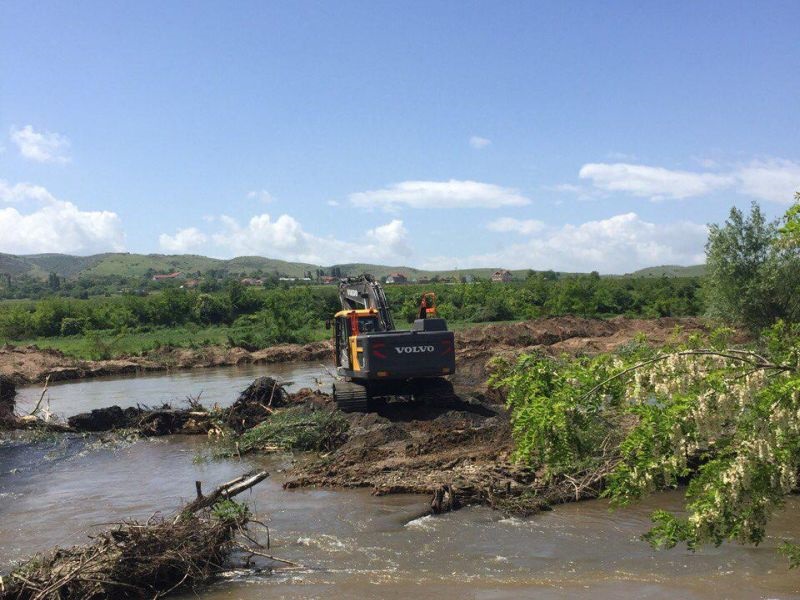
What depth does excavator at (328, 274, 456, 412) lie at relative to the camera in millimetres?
18547

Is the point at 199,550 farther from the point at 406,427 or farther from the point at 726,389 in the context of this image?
the point at 406,427

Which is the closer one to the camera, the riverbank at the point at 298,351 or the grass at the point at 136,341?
the riverbank at the point at 298,351

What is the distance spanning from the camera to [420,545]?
11.1 metres

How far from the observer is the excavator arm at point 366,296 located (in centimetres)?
2066

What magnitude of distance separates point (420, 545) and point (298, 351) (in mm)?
33020

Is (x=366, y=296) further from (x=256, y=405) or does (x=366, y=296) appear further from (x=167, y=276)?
(x=167, y=276)

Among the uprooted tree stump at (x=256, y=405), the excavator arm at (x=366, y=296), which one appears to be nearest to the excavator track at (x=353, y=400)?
the excavator arm at (x=366, y=296)

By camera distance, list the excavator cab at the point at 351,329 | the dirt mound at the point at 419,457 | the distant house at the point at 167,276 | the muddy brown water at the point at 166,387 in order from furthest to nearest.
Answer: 1. the distant house at the point at 167,276
2. the muddy brown water at the point at 166,387
3. the excavator cab at the point at 351,329
4. the dirt mound at the point at 419,457

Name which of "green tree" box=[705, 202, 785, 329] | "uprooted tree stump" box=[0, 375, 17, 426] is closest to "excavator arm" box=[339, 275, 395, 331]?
"uprooted tree stump" box=[0, 375, 17, 426]

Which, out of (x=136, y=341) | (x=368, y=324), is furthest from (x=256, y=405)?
(x=136, y=341)

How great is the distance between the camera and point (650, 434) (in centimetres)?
632

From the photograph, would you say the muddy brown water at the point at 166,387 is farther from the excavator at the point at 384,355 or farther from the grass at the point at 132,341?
the grass at the point at 132,341

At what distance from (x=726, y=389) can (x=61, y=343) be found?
54.6 meters

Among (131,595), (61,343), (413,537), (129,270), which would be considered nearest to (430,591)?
(413,537)
